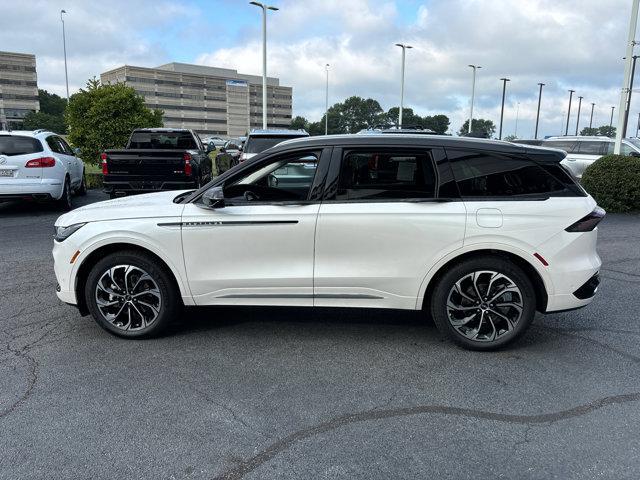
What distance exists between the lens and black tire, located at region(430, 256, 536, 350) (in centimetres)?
403

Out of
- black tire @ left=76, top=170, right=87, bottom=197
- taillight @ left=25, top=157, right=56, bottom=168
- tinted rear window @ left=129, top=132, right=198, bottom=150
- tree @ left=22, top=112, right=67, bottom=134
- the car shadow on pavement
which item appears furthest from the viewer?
tree @ left=22, top=112, right=67, bottom=134

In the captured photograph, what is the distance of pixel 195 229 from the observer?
Result: 4.18m

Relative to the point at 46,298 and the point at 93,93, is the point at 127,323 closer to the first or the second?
the point at 46,298

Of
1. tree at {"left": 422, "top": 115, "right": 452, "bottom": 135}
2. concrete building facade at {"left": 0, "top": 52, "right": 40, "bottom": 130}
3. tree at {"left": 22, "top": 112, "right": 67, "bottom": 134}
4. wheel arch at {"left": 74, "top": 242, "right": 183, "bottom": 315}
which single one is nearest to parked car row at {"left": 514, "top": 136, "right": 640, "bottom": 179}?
wheel arch at {"left": 74, "top": 242, "right": 183, "bottom": 315}

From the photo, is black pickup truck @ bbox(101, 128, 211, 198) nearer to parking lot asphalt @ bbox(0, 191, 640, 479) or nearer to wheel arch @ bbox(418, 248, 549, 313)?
parking lot asphalt @ bbox(0, 191, 640, 479)

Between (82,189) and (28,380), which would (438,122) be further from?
(28,380)

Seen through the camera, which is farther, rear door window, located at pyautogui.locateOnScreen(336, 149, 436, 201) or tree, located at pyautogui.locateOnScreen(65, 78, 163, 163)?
tree, located at pyautogui.locateOnScreen(65, 78, 163, 163)

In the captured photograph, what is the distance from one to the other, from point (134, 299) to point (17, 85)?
386 ft

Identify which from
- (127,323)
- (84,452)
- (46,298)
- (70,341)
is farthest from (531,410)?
(46,298)

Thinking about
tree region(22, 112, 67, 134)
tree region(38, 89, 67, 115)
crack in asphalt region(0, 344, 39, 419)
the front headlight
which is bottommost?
crack in asphalt region(0, 344, 39, 419)

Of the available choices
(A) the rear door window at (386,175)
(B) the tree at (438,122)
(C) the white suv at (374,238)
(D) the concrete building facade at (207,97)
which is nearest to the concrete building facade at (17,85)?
(D) the concrete building facade at (207,97)

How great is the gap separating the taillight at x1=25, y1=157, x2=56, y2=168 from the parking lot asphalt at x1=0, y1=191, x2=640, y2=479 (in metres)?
6.46

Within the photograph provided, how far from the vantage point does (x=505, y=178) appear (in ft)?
13.4

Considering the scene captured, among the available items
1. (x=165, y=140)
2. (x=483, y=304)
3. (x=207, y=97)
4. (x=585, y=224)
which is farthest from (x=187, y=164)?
(x=207, y=97)
